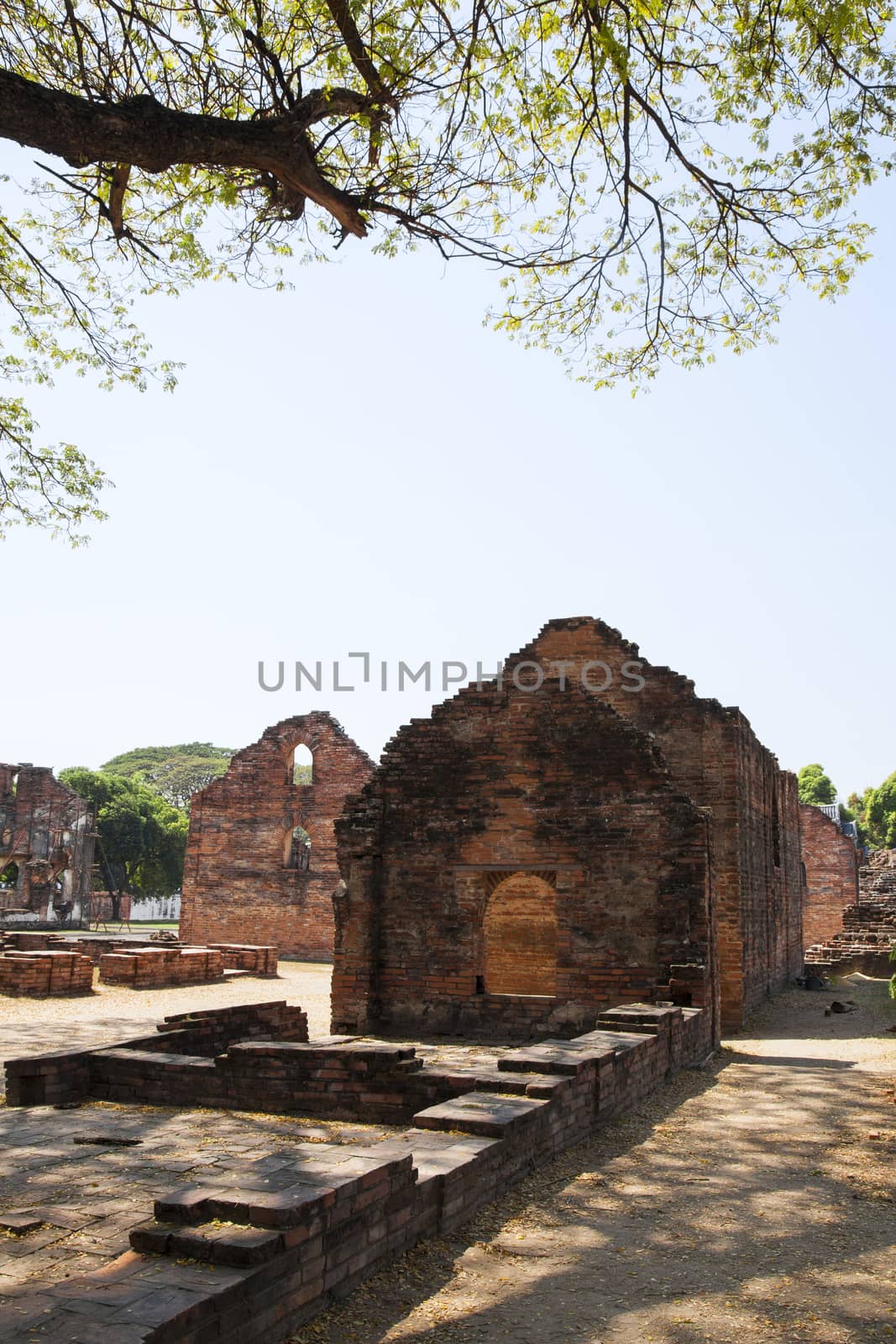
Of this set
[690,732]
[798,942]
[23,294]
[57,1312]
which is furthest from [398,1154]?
[798,942]

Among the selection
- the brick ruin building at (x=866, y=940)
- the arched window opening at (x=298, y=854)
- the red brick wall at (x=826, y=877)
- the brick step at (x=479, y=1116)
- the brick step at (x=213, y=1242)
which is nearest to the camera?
the brick step at (x=213, y=1242)

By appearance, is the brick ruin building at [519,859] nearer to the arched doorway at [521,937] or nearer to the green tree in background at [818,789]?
the arched doorway at [521,937]

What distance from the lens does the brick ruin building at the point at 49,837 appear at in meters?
38.4

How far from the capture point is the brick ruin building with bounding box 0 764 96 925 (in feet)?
126

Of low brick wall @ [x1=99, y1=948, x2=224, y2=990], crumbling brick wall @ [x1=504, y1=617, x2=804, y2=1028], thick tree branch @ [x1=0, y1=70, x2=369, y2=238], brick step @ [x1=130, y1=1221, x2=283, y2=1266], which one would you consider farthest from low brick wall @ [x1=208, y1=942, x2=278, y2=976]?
brick step @ [x1=130, y1=1221, x2=283, y2=1266]

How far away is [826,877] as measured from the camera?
3391 centimetres

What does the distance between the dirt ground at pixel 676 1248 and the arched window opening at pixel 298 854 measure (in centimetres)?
2215

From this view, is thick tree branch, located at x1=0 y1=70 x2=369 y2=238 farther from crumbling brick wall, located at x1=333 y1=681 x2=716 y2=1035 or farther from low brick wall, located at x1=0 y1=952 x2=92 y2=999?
low brick wall, located at x1=0 y1=952 x2=92 y2=999

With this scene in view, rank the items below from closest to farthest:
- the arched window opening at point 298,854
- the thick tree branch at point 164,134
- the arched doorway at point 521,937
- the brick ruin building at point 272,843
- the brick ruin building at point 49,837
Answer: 1. the thick tree branch at point 164,134
2. the arched doorway at point 521,937
3. the brick ruin building at point 272,843
4. the arched window opening at point 298,854
5. the brick ruin building at point 49,837

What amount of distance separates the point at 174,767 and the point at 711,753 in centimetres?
6816

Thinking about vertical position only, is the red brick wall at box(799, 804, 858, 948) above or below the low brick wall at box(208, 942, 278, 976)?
above

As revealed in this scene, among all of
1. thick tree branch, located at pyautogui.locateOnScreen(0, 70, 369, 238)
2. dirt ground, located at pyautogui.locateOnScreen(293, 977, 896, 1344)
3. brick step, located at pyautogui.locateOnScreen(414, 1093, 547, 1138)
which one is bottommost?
dirt ground, located at pyautogui.locateOnScreen(293, 977, 896, 1344)

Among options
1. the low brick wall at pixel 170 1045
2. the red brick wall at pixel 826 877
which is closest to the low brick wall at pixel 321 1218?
the low brick wall at pixel 170 1045

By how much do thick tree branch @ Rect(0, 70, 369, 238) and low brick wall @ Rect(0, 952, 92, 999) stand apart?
1368 centimetres
